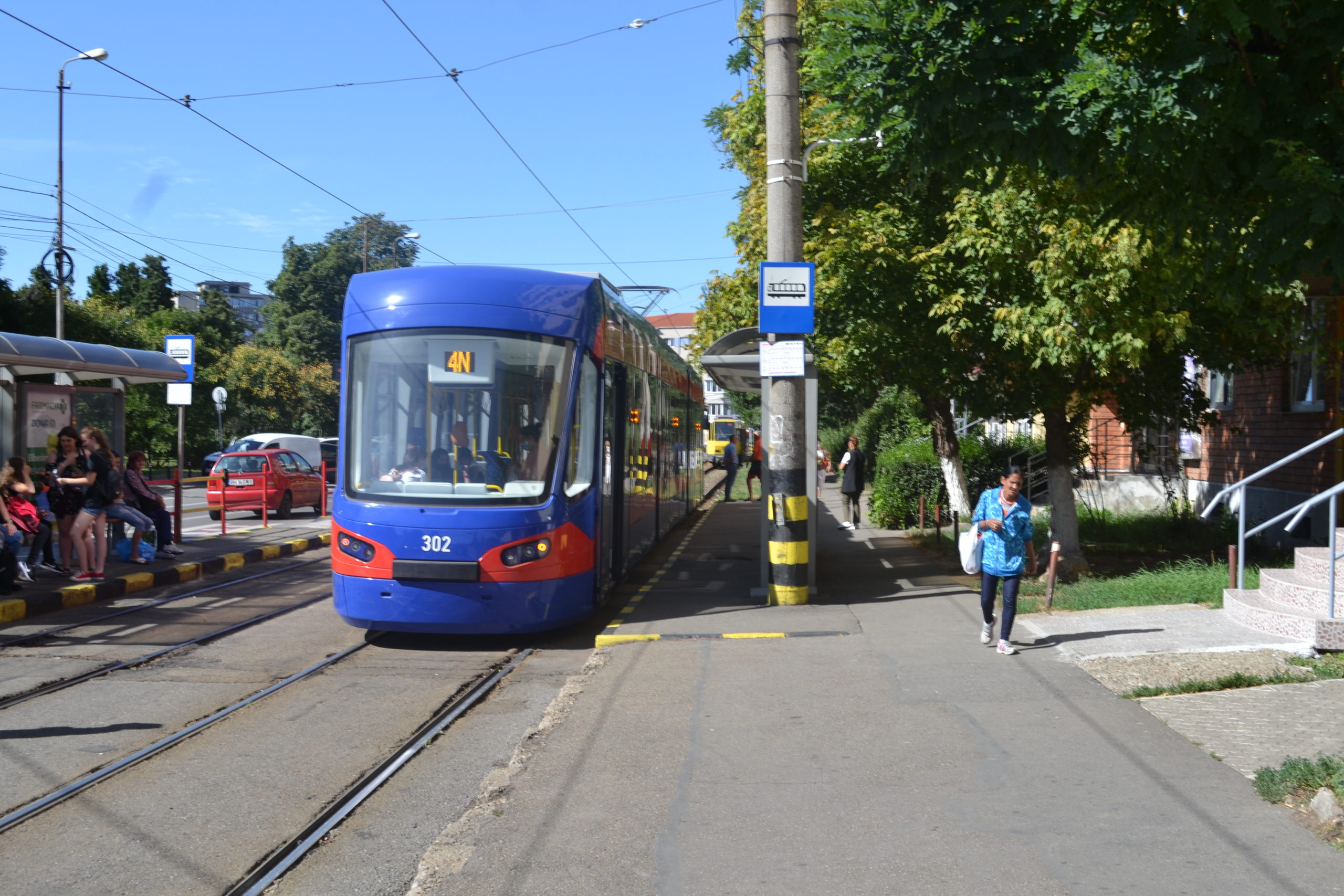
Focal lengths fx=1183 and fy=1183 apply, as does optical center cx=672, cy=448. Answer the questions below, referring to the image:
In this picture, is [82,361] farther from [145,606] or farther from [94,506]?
[145,606]

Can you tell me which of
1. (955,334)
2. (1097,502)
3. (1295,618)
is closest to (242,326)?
(1097,502)

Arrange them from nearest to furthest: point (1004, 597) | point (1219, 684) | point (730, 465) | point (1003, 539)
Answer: point (1219, 684), point (1004, 597), point (1003, 539), point (730, 465)

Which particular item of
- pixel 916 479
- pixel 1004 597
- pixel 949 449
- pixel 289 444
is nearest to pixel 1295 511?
pixel 1004 597

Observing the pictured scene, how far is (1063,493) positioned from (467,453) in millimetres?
8105

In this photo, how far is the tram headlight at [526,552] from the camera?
942 cm

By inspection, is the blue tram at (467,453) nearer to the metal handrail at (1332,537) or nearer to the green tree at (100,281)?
the metal handrail at (1332,537)

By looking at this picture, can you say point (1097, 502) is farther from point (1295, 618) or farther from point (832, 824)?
point (832, 824)

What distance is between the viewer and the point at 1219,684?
25.3ft

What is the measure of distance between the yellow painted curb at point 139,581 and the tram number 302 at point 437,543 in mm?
6059

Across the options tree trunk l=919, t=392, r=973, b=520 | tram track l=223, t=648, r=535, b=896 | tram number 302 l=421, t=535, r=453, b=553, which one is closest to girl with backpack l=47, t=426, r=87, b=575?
tram number 302 l=421, t=535, r=453, b=553

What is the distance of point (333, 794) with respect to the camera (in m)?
5.87

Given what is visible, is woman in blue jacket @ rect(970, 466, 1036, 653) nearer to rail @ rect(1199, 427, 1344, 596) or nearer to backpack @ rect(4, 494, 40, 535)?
rail @ rect(1199, 427, 1344, 596)

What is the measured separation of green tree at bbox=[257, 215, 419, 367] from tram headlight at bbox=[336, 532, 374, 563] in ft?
192

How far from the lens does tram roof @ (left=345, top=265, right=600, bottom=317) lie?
990cm
